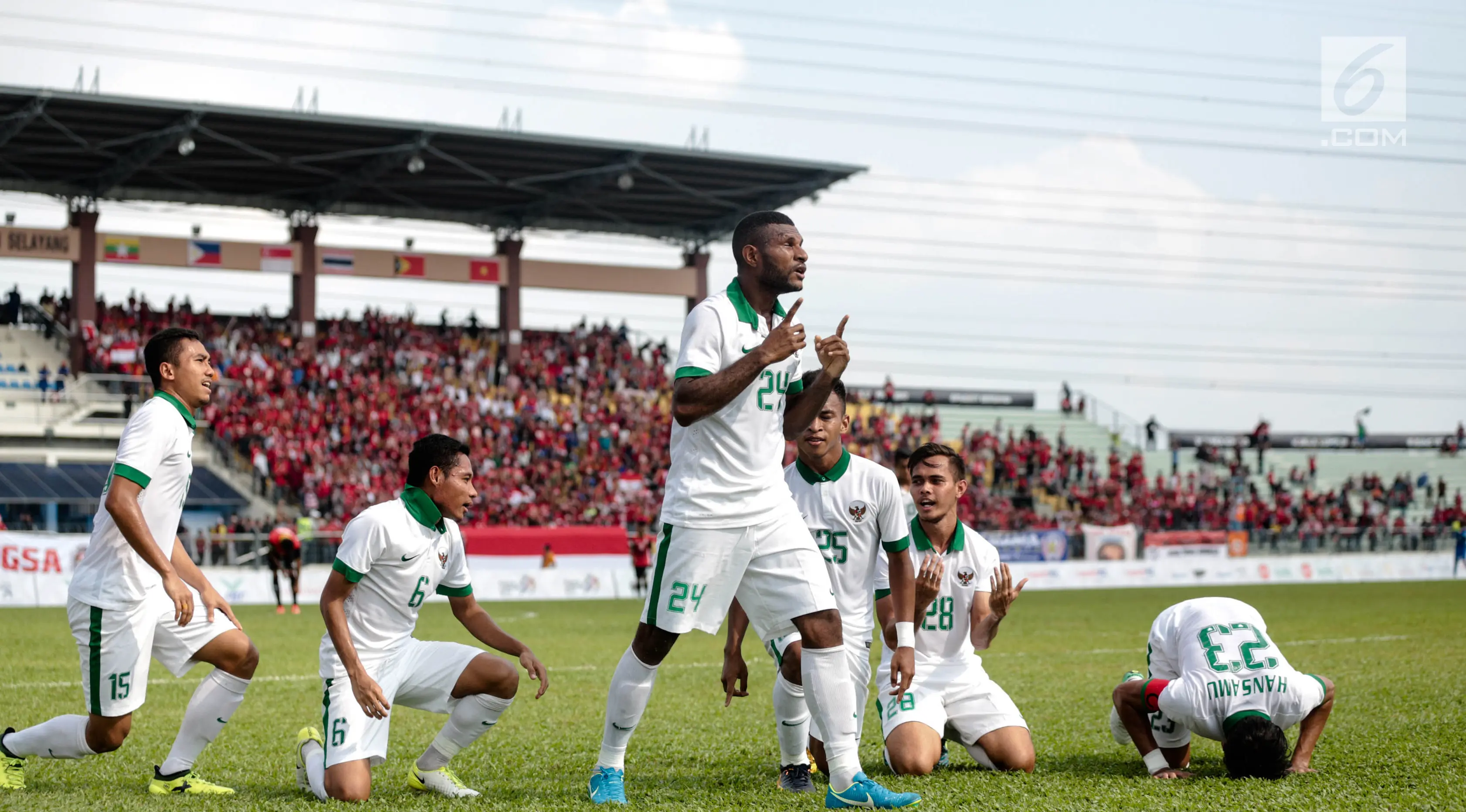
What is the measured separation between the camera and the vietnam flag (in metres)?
43.8

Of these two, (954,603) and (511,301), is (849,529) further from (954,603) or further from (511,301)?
(511,301)

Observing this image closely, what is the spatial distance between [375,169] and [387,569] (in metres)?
35.8

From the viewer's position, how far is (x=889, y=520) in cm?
682

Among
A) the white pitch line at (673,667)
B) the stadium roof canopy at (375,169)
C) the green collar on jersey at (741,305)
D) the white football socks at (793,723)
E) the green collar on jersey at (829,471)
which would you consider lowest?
the white pitch line at (673,667)

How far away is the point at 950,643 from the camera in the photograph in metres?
7.55

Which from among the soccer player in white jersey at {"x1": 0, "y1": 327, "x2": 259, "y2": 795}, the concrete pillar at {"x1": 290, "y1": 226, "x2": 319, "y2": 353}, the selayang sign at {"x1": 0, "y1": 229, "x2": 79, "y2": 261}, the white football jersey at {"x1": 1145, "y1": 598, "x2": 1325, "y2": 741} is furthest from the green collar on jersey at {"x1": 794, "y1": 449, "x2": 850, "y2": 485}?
the selayang sign at {"x1": 0, "y1": 229, "x2": 79, "y2": 261}

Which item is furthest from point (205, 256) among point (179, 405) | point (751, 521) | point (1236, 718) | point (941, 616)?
point (1236, 718)

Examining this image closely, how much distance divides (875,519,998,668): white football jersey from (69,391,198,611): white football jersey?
12.4ft

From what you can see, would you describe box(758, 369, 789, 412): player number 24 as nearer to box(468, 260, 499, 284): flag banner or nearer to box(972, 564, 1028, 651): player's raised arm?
box(972, 564, 1028, 651): player's raised arm

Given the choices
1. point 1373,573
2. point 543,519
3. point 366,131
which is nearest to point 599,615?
point 543,519

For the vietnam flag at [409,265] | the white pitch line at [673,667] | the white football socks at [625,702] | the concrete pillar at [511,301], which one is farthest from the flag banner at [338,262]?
the white football socks at [625,702]

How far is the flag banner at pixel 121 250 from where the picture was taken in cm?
3981

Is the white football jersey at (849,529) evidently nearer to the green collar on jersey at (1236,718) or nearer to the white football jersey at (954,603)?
the white football jersey at (954,603)

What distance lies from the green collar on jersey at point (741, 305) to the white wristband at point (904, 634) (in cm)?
164
